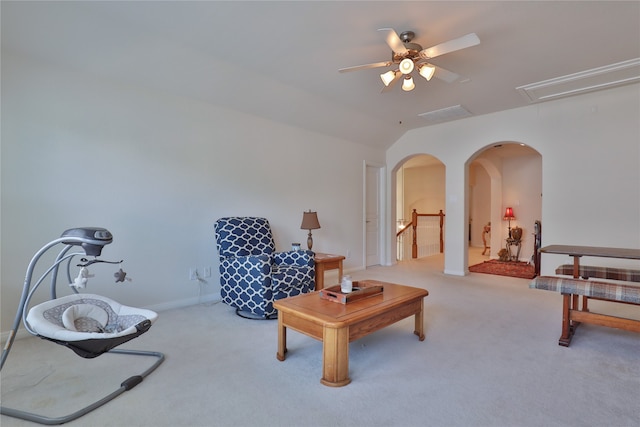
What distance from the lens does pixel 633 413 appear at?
1727 mm

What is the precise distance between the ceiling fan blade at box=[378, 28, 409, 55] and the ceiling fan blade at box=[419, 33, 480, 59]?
0.53 ft

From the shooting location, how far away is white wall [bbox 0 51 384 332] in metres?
2.68

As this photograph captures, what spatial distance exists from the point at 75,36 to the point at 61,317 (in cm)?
226

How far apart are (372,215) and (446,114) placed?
2.24m

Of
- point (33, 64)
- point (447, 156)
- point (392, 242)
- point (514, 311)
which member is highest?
point (33, 64)

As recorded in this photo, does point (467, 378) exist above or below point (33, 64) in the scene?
below

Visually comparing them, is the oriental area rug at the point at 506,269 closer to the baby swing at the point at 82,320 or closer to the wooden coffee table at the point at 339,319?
the wooden coffee table at the point at 339,319

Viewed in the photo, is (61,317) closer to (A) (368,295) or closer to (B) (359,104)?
(A) (368,295)

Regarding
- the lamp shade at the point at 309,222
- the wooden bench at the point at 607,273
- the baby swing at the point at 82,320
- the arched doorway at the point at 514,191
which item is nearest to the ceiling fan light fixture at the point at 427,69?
the lamp shade at the point at 309,222

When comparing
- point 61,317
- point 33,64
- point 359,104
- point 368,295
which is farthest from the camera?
point 359,104

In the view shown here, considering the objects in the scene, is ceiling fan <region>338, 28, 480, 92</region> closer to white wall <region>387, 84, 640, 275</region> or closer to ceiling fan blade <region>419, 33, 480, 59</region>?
ceiling fan blade <region>419, 33, 480, 59</region>

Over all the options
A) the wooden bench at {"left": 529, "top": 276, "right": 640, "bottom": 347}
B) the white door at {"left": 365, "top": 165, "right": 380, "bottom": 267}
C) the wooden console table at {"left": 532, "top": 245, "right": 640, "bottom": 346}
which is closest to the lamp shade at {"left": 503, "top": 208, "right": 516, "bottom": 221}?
the white door at {"left": 365, "top": 165, "right": 380, "bottom": 267}

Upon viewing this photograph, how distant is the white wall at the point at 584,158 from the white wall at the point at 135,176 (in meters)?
3.37

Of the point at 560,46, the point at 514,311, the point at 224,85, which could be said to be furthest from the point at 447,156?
the point at 224,85
